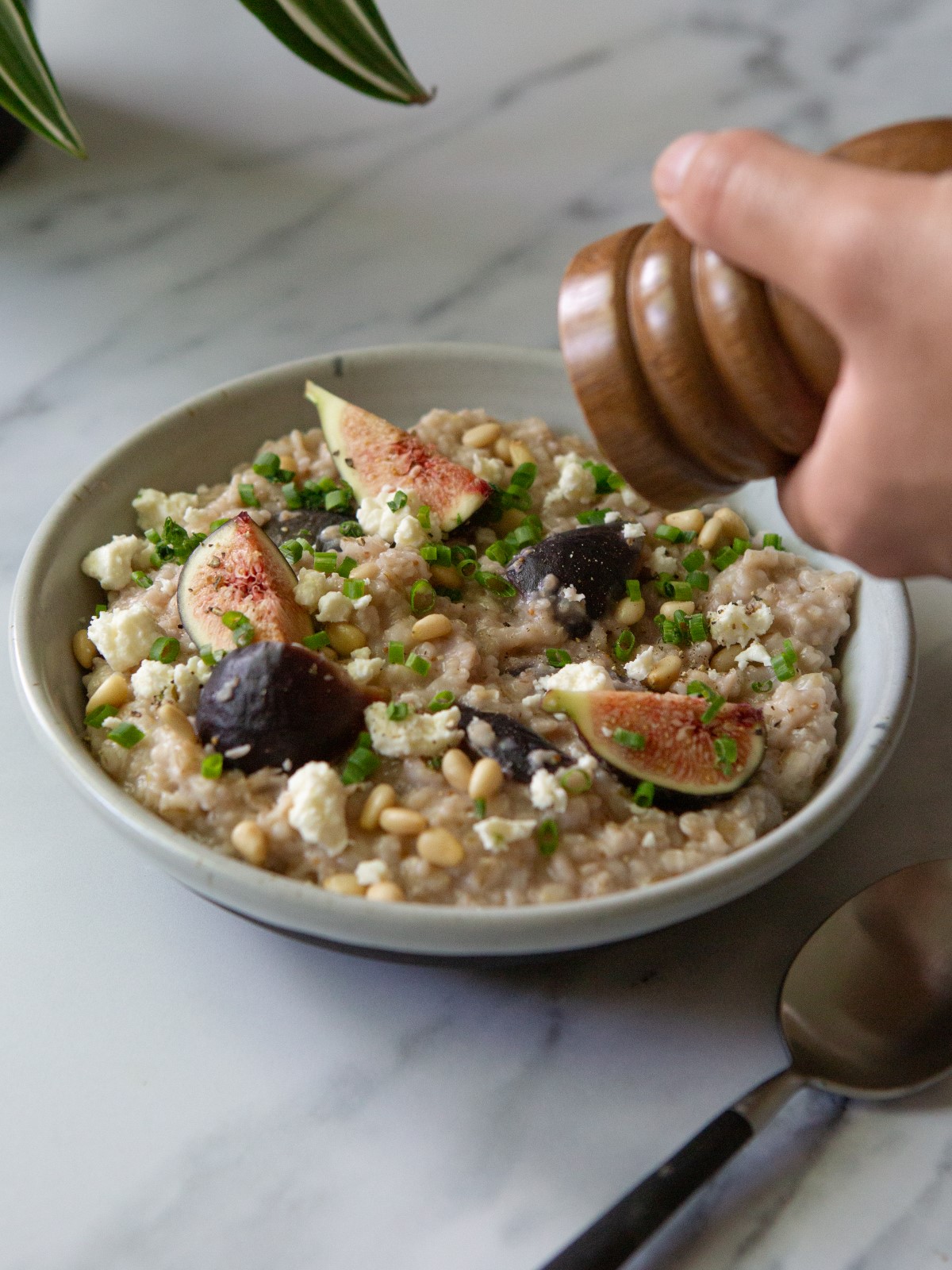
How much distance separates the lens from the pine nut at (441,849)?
2.42 m

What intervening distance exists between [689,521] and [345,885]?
1390mm

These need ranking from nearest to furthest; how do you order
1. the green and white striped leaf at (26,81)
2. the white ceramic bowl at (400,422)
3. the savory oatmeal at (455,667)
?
the white ceramic bowl at (400,422), the savory oatmeal at (455,667), the green and white striped leaf at (26,81)

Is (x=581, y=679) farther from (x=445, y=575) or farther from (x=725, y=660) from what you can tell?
(x=445, y=575)

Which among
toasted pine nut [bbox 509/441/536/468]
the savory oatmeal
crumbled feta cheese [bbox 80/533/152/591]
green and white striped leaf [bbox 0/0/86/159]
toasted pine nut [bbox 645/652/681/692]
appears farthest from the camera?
green and white striped leaf [bbox 0/0/86/159]

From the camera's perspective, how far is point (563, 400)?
3674 millimetres

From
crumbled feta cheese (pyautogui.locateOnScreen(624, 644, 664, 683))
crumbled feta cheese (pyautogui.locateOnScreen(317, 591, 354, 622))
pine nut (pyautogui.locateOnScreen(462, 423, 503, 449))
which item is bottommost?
crumbled feta cheese (pyautogui.locateOnScreen(624, 644, 664, 683))

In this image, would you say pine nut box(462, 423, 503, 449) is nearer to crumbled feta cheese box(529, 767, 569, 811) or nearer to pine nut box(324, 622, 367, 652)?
pine nut box(324, 622, 367, 652)

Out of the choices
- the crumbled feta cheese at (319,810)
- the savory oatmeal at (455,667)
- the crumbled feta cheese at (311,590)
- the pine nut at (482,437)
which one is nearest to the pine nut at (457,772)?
the savory oatmeal at (455,667)

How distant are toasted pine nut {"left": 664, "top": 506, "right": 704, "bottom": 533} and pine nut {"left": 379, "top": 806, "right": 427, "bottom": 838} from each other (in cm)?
115

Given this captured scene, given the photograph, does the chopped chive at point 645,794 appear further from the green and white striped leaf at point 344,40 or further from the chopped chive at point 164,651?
the green and white striped leaf at point 344,40

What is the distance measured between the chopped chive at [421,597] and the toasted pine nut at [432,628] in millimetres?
85

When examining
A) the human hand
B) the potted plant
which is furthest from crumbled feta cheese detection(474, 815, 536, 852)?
the potted plant

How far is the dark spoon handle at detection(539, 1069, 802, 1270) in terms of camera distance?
2.12 meters

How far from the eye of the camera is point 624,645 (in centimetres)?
300
